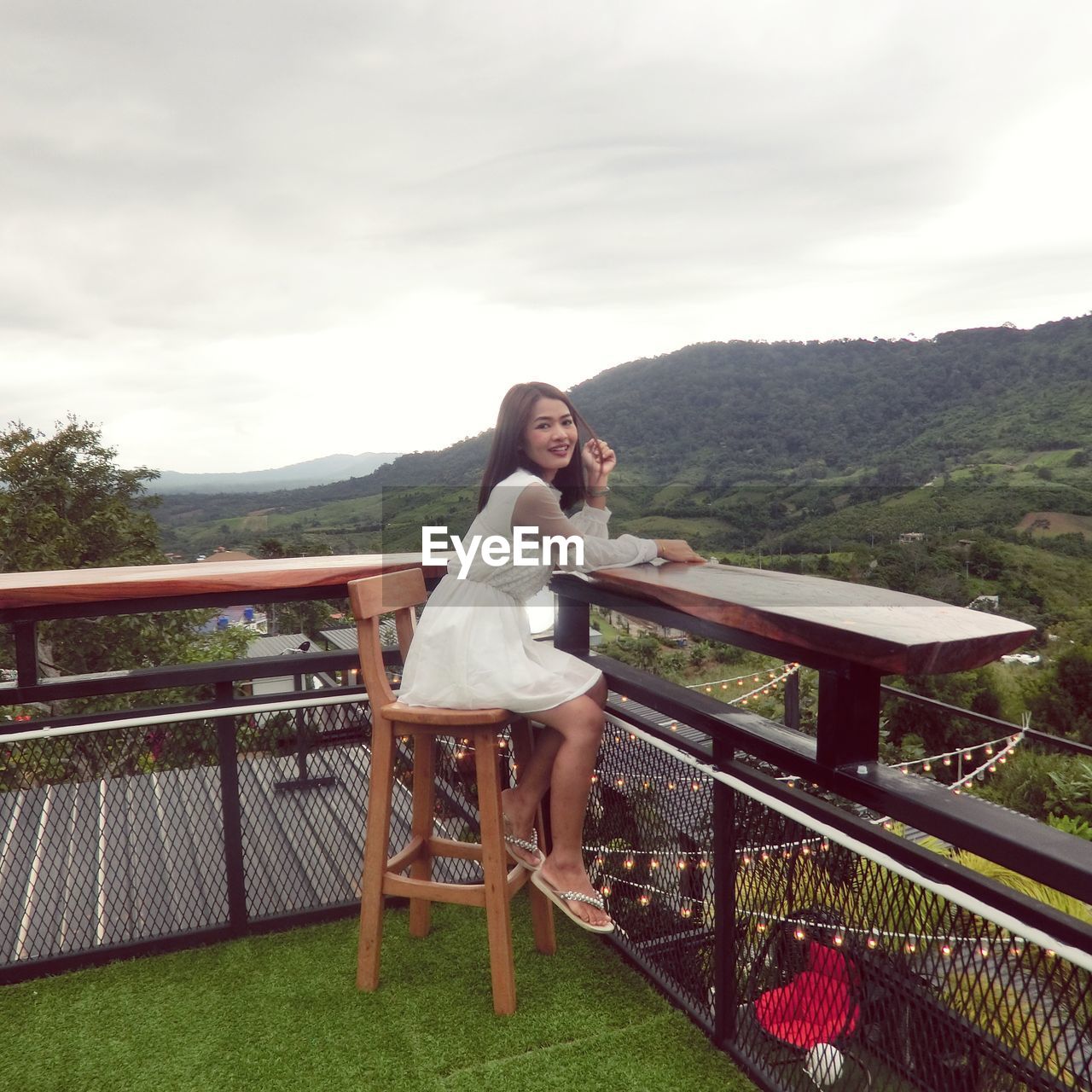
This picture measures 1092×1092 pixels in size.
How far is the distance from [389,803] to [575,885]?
440 millimetres

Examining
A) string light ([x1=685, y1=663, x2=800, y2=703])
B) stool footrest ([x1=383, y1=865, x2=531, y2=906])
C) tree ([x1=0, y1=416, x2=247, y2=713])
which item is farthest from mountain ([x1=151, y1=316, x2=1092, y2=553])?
stool footrest ([x1=383, y1=865, x2=531, y2=906])

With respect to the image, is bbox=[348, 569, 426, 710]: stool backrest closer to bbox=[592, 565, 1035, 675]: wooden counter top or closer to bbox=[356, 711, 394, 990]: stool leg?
bbox=[356, 711, 394, 990]: stool leg

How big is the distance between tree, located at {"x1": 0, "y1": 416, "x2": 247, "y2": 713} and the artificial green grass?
18056 millimetres

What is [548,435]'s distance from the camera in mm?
2094

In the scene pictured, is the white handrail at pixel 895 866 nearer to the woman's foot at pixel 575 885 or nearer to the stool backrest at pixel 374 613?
the woman's foot at pixel 575 885

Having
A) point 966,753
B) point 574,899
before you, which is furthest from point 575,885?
point 966,753

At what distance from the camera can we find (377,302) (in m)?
54.1

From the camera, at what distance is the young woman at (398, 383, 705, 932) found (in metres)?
1.79

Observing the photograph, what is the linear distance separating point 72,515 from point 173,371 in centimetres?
3309

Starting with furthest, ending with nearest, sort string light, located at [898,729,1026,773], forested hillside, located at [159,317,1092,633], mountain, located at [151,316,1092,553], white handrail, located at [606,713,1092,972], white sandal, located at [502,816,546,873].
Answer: mountain, located at [151,316,1092,553] → forested hillside, located at [159,317,1092,633] → string light, located at [898,729,1026,773] → white sandal, located at [502,816,546,873] → white handrail, located at [606,713,1092,972]

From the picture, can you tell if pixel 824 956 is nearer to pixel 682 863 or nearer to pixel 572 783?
pixel 682 863

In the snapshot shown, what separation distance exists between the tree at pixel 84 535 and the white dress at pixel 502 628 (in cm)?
1863

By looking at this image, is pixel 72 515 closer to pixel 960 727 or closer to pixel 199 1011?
pixel 199 1011

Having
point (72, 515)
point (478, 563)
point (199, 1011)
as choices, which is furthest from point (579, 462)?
point (72, 515)
